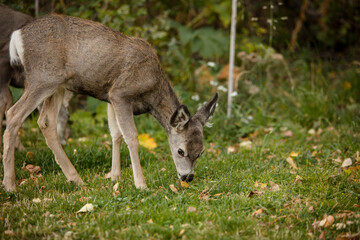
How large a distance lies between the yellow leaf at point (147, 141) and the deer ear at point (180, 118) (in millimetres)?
1715

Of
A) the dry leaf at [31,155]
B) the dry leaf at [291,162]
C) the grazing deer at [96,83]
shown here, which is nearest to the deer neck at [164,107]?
the grazing deer at [96,83]

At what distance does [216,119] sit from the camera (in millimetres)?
7840

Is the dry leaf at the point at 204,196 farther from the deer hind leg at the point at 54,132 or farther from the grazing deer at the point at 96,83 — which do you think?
the deer hind leg at the point at 54,132

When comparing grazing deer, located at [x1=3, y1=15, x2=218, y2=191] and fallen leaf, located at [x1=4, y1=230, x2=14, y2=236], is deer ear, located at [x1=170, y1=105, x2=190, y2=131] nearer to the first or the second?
grazing deer, located at [x1=3, y1=15, x2=218, y2=191]

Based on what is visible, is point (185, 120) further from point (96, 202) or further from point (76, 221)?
point (76, 221)

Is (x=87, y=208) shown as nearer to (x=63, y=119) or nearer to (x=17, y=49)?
(x=17, y=49)

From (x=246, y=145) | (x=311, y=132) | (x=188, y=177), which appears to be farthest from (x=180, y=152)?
(x=311, y=132)

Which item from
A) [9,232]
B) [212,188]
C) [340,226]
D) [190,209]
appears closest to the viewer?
[9,232]

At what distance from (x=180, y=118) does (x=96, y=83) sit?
3.62ft

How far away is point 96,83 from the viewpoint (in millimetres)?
5207

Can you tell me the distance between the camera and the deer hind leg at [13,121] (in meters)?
4.93

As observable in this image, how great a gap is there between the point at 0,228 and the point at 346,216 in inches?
127

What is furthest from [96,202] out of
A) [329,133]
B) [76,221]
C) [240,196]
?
[329,133]

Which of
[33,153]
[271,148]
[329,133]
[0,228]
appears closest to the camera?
[0,228]
